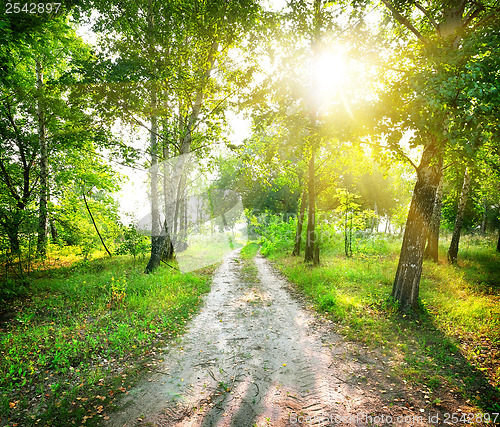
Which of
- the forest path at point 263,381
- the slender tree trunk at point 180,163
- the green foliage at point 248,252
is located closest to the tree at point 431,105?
the forest path at point 263,381

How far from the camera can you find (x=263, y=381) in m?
4.65

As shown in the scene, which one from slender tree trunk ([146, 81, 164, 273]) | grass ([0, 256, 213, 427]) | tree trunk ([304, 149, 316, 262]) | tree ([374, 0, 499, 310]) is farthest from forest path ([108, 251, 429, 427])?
tree trunk ([304, 149, 316, 262])

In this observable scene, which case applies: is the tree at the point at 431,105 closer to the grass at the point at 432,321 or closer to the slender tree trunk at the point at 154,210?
the grass at the point at 432,321

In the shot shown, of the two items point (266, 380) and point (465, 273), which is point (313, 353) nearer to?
point (266, 380)

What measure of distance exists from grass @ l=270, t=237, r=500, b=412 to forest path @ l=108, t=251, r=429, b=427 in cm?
75

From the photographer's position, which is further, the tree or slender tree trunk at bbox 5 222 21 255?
slender tree trunk at bbox 5 222 21 255

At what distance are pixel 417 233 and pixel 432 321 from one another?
2.46 m

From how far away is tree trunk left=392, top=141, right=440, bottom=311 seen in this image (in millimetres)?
7168

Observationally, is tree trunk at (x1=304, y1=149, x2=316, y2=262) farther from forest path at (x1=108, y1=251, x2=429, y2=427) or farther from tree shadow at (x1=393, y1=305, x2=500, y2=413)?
tree shadow at (x1=393, y1=305, x2=500, y2=413)

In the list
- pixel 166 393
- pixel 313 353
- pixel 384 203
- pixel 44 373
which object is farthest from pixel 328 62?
pixel 384 203

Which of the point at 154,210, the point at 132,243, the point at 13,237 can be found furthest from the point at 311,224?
the point at 13,237

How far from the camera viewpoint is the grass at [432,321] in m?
4.69

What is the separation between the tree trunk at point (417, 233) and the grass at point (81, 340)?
680cm

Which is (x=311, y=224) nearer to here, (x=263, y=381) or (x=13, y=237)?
(x=263, y=381)
